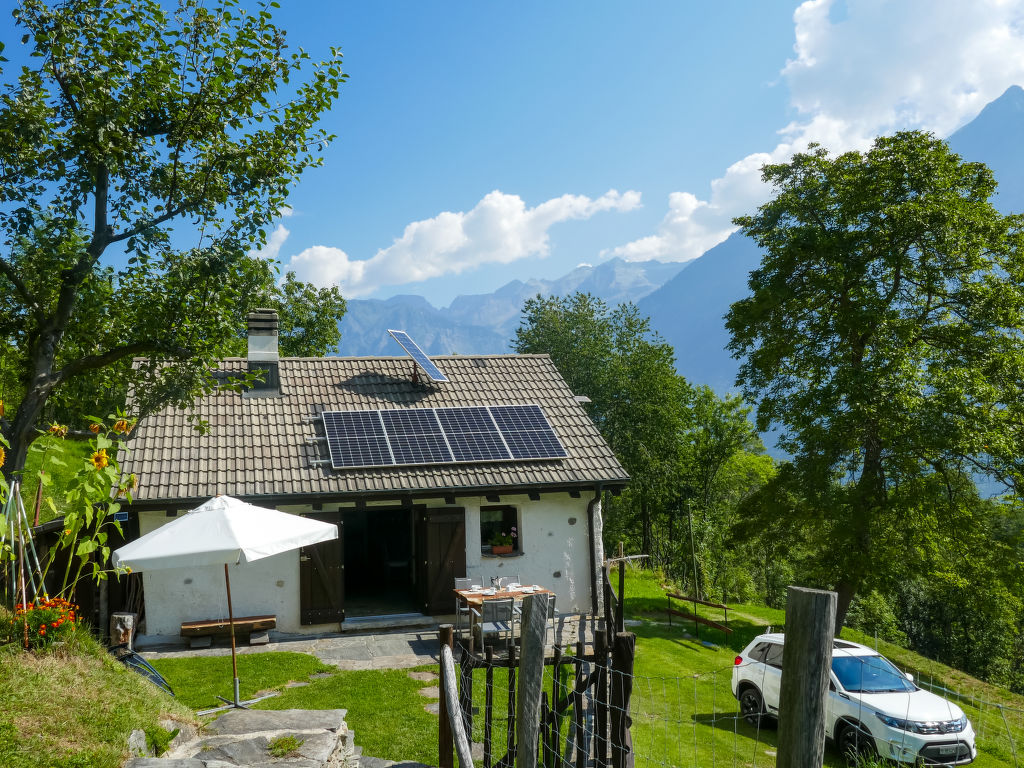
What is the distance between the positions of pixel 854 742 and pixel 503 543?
726 cm

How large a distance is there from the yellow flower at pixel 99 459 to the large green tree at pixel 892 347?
14207 millimetres

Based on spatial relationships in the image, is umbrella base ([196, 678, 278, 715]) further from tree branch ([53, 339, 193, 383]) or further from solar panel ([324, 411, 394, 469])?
solar panel ([324, 411, 394, 469])

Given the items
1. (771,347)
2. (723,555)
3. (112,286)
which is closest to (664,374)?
(723,555)

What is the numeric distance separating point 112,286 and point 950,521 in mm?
17040

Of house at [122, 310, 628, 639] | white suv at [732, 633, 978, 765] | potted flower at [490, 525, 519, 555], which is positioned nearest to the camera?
white suv at [732, 633, 978, 765]

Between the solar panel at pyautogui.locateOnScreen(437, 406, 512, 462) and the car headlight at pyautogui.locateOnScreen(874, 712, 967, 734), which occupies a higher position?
the solar panel at pyautogui.locateOnScreen(437, 406, 512, 462)

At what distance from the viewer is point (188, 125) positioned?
9352mm

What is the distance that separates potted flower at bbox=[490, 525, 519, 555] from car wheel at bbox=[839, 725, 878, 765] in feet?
22.5

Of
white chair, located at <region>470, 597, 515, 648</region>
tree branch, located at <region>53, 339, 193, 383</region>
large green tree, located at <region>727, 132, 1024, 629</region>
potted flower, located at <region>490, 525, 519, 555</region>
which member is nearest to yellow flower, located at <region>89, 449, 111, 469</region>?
tree branch, located at <region>53, 339, 193, 383</region>

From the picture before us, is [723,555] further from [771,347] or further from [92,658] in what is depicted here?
[92,658]

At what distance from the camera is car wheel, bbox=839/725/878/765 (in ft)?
31.7

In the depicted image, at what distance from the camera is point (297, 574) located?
13875 mm

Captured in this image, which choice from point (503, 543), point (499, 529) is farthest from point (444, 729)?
point (499, 529)

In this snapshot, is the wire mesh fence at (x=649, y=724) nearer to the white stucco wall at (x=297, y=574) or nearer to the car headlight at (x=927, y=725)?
the car headlight at (x=927, y=725)
